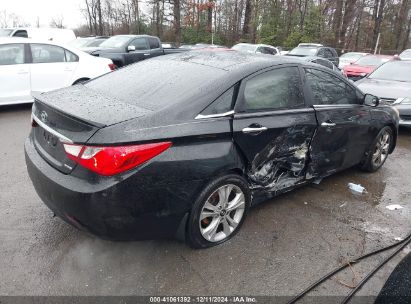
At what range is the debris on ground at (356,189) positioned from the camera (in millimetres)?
4355

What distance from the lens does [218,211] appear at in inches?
119

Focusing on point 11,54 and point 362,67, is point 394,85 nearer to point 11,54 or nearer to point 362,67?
point 362,67

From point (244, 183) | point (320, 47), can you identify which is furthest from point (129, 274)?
point (320, 47)

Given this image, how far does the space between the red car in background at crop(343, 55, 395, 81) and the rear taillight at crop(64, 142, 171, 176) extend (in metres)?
12.1

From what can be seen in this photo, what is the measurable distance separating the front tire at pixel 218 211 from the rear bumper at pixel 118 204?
119 millimetres

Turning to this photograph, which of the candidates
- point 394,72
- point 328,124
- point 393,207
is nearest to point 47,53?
point 328,124

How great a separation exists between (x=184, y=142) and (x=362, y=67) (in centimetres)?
1291

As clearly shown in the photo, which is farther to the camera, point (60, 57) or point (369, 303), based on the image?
point (60, 57)

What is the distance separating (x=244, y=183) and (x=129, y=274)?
1.19 m

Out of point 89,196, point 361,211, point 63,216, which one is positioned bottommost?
point 361,211

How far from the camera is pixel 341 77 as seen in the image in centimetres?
414

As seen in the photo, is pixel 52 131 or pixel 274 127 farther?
pixel 274 127

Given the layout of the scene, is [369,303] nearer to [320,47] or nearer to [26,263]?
[26,263]

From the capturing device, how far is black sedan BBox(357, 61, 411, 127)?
693 cm
